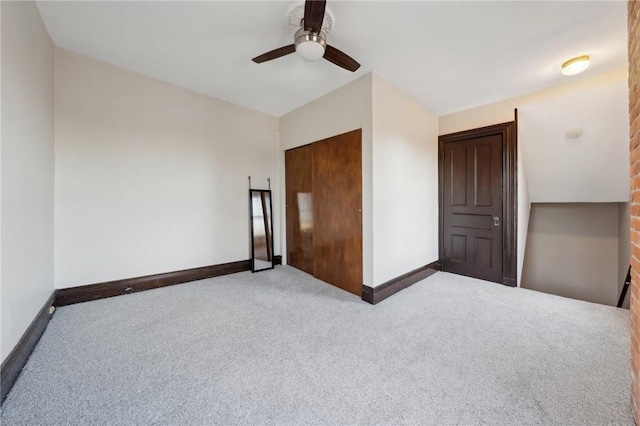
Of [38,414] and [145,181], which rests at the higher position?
[145,181]

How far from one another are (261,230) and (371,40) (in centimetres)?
299

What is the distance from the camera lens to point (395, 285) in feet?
9.78

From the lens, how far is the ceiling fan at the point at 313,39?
1596 mm

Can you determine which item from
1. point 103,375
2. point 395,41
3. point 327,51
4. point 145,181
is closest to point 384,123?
point 395,41

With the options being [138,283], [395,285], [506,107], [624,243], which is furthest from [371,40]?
[624,243]

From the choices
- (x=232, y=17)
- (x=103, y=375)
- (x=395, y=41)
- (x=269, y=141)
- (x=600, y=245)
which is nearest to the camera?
(x=103, y=375)

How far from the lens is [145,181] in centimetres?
297

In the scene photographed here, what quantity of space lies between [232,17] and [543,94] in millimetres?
3771

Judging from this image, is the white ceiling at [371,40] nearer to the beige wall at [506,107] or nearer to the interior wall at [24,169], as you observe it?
the beige wall at [506,107]

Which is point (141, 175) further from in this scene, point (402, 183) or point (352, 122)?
point (402, 183)

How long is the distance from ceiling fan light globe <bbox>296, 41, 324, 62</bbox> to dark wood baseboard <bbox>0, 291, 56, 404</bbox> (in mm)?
2875

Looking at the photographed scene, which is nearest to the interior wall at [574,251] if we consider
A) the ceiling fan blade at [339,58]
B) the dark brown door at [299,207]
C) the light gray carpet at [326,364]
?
the light gray carpet at [326,364]

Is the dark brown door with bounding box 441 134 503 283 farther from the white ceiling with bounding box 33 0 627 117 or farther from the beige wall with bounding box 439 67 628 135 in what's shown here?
the white ceiling with bounding box 33 0 627 117

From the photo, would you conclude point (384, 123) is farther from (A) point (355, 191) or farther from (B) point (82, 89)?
(B) point (82, 89)
